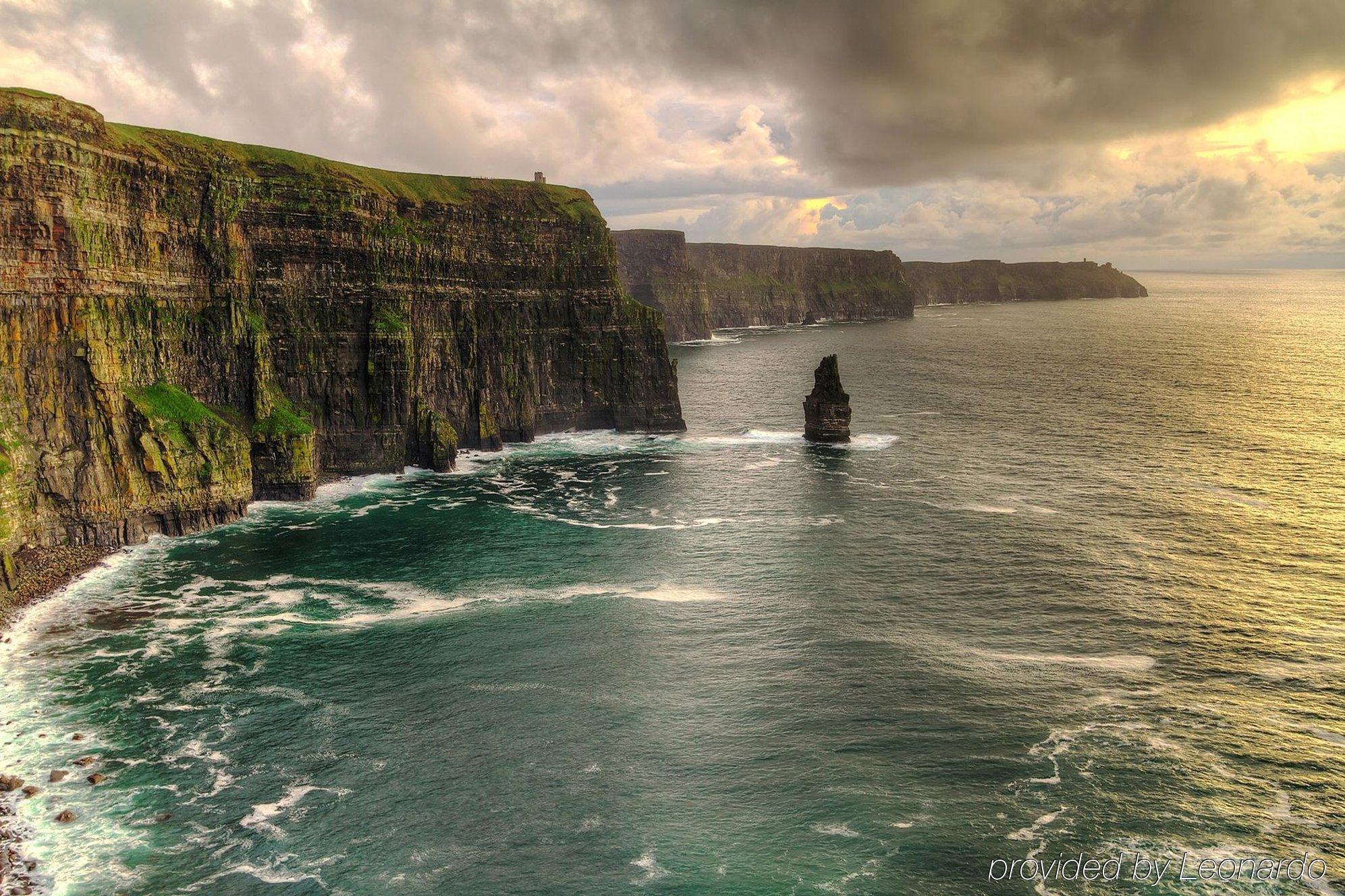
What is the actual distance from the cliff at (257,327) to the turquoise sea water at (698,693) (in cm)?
811

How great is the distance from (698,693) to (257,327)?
74.9 metres

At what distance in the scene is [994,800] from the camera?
4547 centimetres

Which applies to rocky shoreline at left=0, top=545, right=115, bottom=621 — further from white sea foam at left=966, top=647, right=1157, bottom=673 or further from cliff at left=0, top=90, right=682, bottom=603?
white sea foam at left=966, top=647, right=1157, bottom=673

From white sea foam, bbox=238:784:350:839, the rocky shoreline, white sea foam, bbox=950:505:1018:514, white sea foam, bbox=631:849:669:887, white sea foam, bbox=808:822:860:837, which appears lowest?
white sea foam, bbox=808:822:860:837

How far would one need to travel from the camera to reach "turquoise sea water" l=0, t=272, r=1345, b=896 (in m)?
42.8

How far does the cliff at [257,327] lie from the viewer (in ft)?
260

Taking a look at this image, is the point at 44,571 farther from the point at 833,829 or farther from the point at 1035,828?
the point at 1035,828

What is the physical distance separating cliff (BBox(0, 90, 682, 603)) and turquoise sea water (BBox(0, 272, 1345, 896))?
8107 millimetres

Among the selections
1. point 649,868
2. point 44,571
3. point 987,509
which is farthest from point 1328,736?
point 44,571

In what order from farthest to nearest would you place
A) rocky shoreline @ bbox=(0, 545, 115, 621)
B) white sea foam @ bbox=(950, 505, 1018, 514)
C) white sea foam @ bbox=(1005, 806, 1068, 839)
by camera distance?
white sea foam @ bbox=(950, 505, 1018, 514) → rocky shoreline @ bbox=(0, 545, 115, 621) → white sea foam @ bbox=(1005, 806, 1068, 839)

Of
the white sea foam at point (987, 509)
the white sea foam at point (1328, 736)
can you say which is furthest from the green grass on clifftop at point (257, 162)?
the white sea foam at point (1328, 736)

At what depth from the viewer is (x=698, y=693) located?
5744cm

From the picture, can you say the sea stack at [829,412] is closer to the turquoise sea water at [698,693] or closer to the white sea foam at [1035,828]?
the turquoise sea water at [698,693]

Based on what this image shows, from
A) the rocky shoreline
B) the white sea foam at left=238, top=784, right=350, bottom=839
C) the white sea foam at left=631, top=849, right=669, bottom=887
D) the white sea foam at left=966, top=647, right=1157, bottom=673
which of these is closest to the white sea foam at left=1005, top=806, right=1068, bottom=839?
the white sea foam at left=631, top=849, right=669, bottom=887
